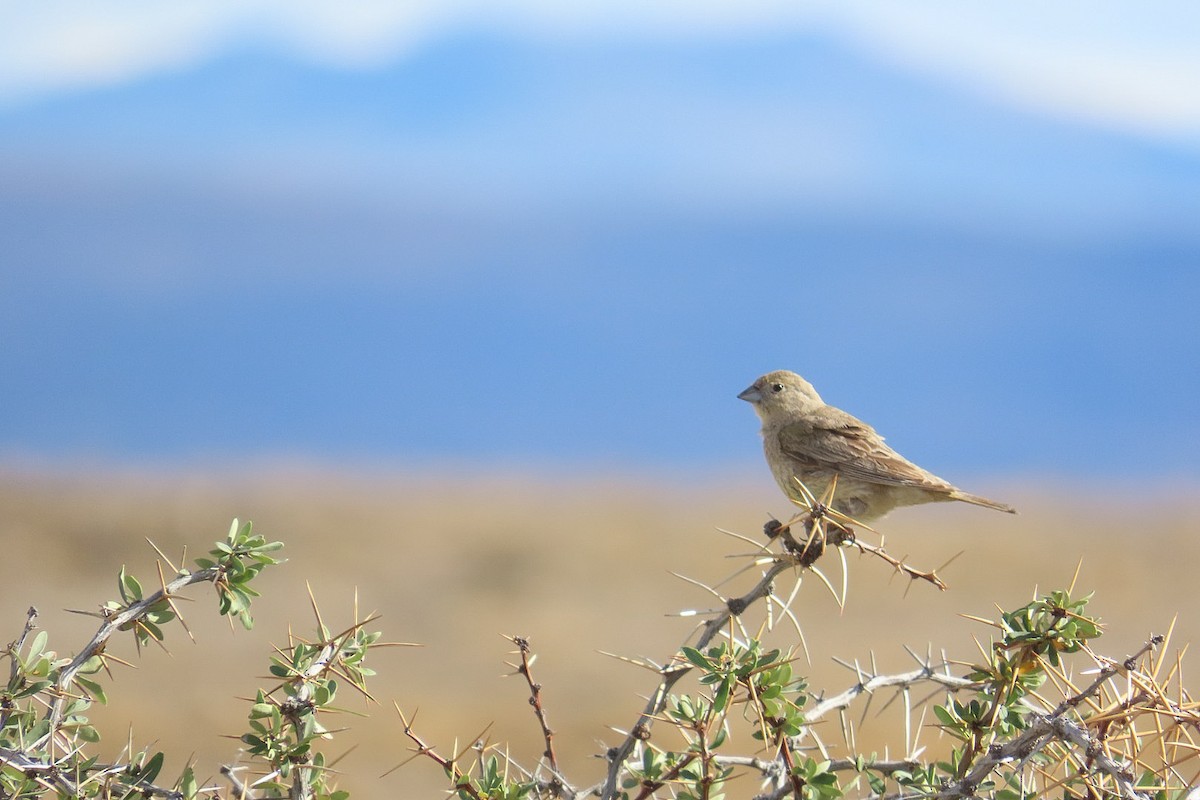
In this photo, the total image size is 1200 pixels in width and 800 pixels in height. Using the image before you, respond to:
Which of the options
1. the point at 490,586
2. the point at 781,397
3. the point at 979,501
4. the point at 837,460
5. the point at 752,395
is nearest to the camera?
the point at 979,501

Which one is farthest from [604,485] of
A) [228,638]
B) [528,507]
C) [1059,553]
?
[228,638]

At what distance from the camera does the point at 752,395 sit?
6.62m

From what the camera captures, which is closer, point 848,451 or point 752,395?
point 848,451

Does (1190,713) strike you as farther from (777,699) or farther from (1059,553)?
(1059,553)

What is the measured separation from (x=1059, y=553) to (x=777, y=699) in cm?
2248

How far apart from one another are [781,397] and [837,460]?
82 centimetres

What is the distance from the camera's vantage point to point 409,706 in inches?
557

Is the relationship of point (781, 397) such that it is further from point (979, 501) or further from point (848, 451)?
point (979, 501)

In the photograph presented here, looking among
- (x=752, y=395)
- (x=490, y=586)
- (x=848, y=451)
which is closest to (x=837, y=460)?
(x=848, y=451)

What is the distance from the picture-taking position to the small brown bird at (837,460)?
552cm

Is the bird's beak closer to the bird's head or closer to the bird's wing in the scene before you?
the bird's head

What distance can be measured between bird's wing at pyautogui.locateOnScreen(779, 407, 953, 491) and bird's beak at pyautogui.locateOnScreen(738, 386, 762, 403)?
1.29 ft

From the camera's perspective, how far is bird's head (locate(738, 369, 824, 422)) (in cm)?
641

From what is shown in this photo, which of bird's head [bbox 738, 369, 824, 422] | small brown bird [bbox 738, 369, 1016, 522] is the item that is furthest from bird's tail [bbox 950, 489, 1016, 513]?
bird's head [bbox 738, 369, 824, 422]
